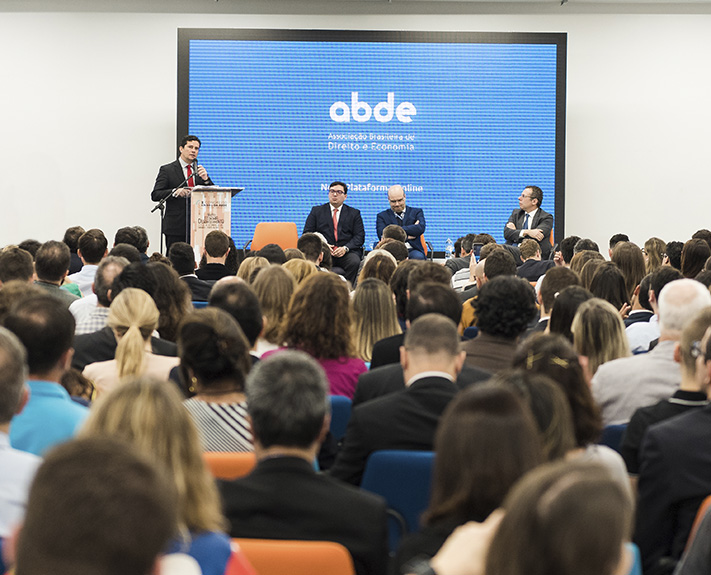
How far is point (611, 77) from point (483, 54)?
2229 millimetres

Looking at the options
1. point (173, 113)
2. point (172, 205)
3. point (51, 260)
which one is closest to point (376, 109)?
point (173, 113)

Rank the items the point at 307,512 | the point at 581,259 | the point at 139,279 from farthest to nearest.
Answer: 1. the point at 581,259
2. the point at 139,279
3. the point at 307,512

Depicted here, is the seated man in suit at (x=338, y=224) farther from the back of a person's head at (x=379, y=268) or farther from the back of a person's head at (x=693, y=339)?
the back of a person's head at (x=693, y=339)

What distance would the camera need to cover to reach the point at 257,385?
210 centimetres

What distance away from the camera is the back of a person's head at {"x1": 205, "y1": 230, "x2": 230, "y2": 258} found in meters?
6.95

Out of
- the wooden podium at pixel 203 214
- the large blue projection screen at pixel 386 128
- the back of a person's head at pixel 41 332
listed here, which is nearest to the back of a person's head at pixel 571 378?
the back of a person's head at pixel 41 332

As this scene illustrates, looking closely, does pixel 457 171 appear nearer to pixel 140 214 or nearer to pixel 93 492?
pixel 140 214

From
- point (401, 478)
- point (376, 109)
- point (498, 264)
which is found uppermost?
point (376, 109)

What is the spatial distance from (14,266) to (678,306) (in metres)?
3.61

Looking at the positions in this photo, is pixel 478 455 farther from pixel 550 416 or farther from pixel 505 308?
pixel 505 308

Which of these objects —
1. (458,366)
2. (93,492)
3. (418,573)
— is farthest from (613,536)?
(458,366)

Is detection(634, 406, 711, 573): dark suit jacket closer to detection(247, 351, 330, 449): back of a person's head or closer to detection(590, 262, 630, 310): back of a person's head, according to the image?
detection(247, 351, 330, 449): back of a person's head

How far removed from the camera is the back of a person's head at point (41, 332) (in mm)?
2768

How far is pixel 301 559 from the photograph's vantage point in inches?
68.8
